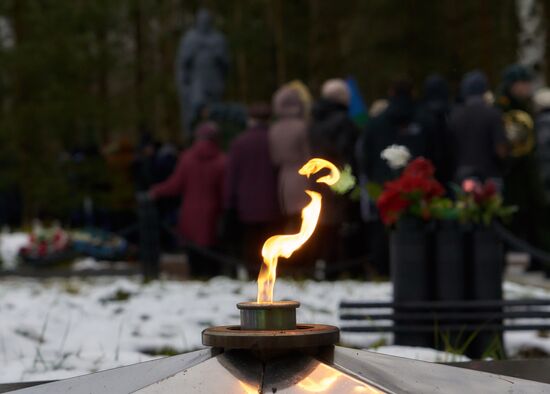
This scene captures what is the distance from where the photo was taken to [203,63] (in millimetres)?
18703

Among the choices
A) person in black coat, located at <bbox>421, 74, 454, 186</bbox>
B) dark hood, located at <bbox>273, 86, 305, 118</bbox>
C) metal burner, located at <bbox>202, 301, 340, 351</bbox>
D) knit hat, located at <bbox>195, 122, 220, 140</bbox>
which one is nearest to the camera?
metal burner, located at <bbox>202, 301, 340, 351</bbox>

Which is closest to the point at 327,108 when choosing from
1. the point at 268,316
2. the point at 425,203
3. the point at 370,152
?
the point at 370,152

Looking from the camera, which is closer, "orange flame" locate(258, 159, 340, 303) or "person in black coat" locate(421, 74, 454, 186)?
"orange flame" locate(258, 159, 340, 303)

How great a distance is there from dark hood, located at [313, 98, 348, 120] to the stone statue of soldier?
805 cm

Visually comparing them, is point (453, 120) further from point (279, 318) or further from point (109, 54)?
point (109, 54)

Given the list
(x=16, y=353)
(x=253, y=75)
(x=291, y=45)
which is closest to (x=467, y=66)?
(x=291, y=45)

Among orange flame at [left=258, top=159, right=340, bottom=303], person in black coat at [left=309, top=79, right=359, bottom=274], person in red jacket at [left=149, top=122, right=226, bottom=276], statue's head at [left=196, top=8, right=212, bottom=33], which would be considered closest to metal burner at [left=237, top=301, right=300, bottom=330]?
orange flame at [left=258, top=159, right=340, bottom=303]

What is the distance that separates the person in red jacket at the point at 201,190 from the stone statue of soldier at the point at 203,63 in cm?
642

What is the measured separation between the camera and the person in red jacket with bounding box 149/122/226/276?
1207 cm

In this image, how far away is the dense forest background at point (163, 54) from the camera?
20.9 m

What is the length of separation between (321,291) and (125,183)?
728cm

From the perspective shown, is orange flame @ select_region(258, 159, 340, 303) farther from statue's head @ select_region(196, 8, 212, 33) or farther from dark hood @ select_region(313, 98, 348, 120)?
statue's head @ select_region(196, 8, 212, 33)

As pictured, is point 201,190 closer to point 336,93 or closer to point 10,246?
point 336,93

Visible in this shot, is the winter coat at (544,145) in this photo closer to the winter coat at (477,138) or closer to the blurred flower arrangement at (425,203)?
the winter coat at (477,138)
